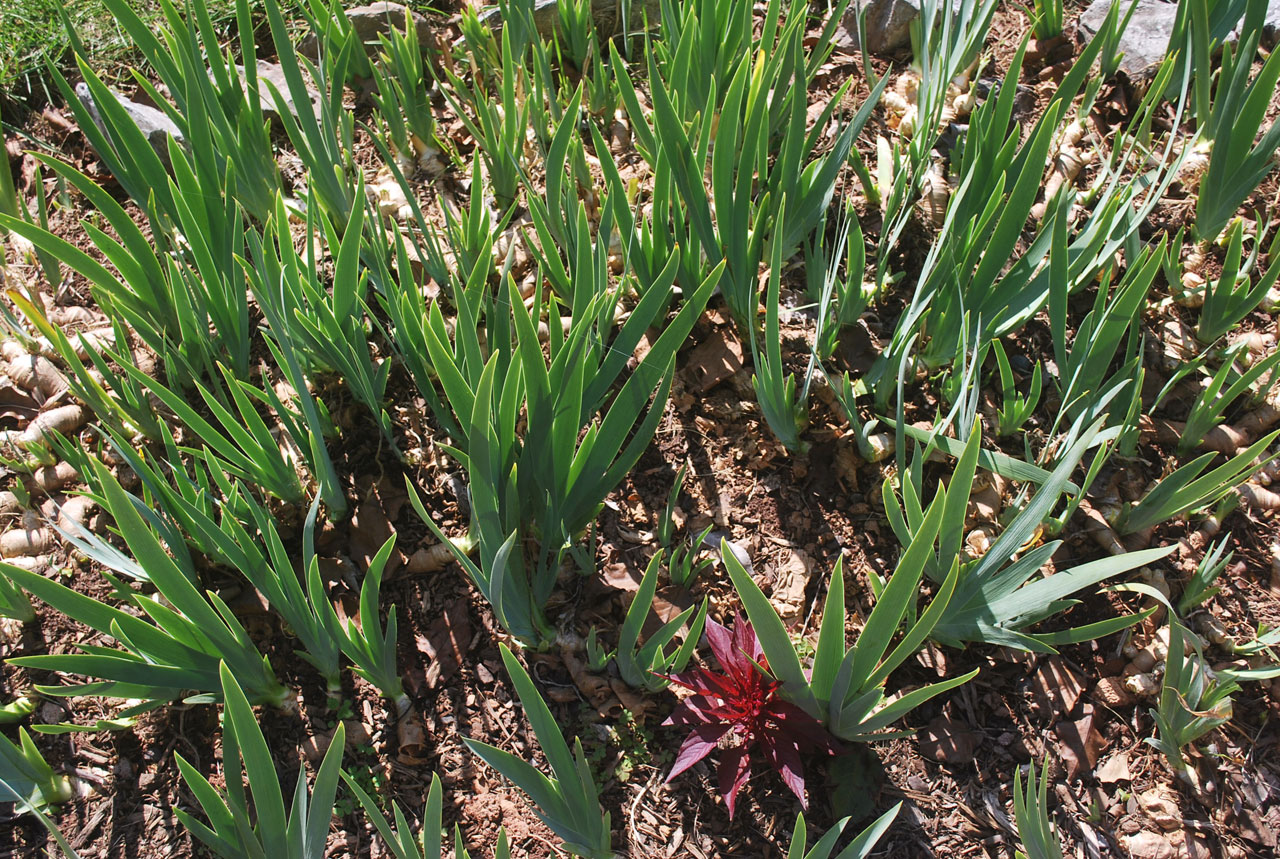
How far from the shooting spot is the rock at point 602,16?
2.23 m

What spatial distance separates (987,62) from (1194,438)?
1.08 meters

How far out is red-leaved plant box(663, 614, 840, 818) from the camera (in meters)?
1.19

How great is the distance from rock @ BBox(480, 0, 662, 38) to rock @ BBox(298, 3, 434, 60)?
16 cm

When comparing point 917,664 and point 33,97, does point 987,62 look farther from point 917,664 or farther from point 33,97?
point 33,97

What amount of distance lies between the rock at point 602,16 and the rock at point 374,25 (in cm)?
16

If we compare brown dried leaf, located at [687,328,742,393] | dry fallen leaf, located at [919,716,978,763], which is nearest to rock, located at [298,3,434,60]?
brown dried leaf, located at [687,328,742,393]

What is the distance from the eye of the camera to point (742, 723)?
120 cm

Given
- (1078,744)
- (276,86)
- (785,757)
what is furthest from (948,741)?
(276,86)

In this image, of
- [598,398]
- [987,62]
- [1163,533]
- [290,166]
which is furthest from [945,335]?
[290,166]

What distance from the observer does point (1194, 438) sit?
1.51 m

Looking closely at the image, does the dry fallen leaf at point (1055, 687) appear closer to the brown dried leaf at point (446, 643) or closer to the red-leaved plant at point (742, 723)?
the red-leaved plant at point (742, 723)

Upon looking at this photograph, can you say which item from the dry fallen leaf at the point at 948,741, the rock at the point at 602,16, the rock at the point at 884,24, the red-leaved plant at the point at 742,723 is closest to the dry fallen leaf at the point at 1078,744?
the dry fallen leaf at the point at 948,741

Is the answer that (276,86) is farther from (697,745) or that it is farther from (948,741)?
(948,741)

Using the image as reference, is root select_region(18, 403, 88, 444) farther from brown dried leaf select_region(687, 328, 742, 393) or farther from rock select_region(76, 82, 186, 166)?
brown dried leaf select_region(687, 328, 742, 393)
